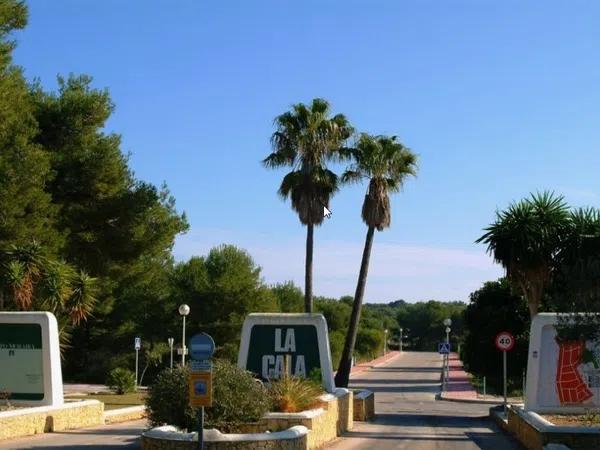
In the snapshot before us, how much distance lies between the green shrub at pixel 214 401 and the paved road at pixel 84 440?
2920mm

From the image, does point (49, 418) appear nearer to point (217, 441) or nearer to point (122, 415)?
point (122, 415)

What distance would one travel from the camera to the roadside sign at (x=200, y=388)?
12.3 metres

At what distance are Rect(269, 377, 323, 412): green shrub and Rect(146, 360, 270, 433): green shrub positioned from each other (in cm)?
290

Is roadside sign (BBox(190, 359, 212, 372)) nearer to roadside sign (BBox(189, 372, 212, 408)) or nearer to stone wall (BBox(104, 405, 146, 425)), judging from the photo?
roadside sign (BBox(189, 372, 212, 408))

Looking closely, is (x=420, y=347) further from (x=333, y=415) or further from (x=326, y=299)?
(x=333, y=415)

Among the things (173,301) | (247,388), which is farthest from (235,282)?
(247,388)

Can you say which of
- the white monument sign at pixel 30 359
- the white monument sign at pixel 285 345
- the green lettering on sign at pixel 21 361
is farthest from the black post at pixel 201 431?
the white monument sign at pixel 285 345

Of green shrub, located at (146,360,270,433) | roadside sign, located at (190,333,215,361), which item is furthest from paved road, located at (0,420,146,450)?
roadside sign, located at (190,333,215,361)

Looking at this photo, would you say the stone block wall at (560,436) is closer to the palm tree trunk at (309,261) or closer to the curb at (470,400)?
the palm tree trunk at (309,261)

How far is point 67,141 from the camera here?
32.3 m

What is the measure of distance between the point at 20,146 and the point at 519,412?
57.0 feet

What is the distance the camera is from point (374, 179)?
36.8 meters

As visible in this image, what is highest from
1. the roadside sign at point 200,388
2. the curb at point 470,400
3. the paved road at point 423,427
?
the roadside sign at point 200,388

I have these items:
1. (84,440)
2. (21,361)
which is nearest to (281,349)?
(21,361)
